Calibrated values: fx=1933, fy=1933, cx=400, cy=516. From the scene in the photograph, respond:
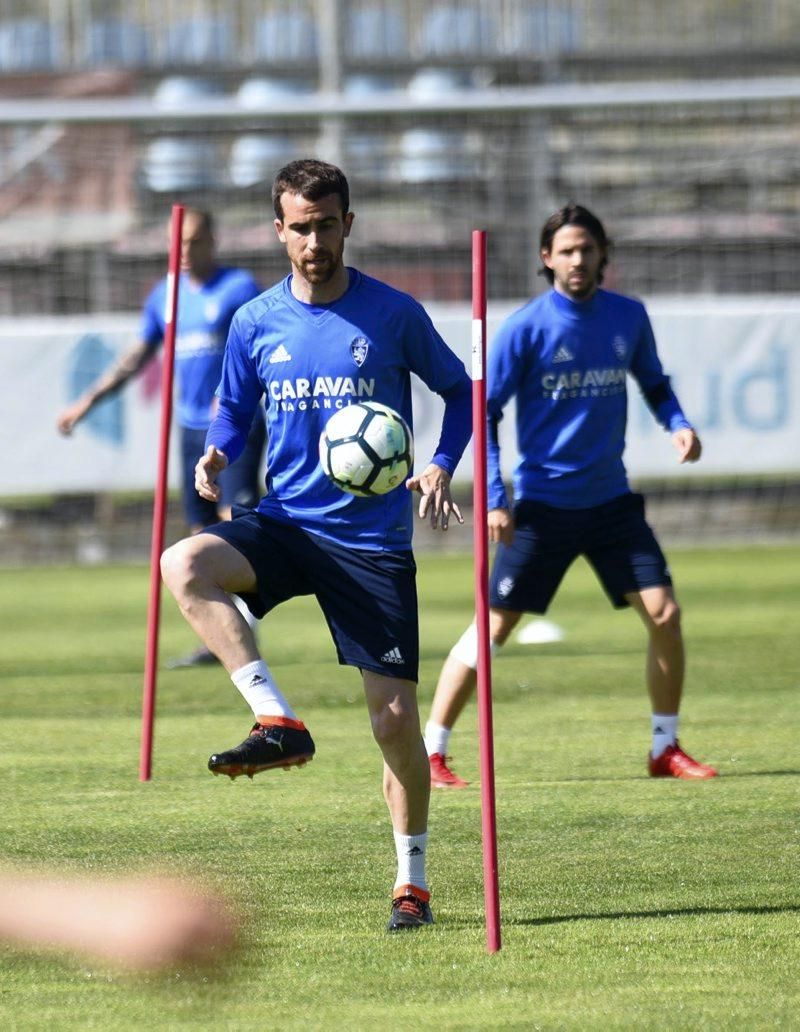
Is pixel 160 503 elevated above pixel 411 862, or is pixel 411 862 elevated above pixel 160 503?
pixel 160 503

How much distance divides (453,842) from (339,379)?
191 centimetres

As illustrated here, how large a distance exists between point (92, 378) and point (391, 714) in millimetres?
11584

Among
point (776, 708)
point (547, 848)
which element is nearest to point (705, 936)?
point (547, 848)

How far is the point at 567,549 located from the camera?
7.96 meters

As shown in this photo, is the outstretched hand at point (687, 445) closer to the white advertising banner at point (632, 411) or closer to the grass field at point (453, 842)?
the grass field at point (453, 842)

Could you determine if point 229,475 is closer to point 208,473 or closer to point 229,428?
point 229,428

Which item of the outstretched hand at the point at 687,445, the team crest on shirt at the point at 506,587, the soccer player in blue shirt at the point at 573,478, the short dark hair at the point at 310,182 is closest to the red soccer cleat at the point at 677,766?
the soccer player in blue shirt at the point at 573,478

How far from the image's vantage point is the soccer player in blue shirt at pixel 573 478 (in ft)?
25.8

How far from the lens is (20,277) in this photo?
18375mm

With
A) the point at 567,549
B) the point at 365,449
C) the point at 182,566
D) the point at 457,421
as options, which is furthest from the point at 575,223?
the point at 182,566

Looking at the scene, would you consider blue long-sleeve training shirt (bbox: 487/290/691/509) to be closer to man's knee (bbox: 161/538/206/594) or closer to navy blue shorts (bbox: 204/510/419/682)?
navy blue shorts (bbox: 204/510/419/682)

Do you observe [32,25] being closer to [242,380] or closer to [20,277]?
[20,277]

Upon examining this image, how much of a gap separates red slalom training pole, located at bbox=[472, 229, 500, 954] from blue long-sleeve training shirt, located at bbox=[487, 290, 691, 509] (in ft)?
7.77

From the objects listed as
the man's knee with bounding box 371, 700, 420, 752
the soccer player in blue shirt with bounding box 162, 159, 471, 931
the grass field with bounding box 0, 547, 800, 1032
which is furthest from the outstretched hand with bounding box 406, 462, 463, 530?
the grass field with bounding box 0, 547, 800, 1032
